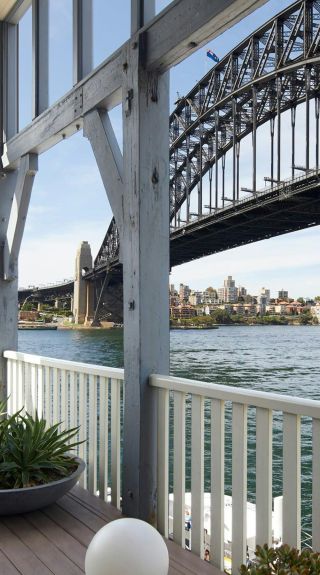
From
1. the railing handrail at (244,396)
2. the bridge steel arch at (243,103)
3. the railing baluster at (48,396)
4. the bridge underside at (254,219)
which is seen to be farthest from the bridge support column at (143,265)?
the bridge steel arch at (243,103)

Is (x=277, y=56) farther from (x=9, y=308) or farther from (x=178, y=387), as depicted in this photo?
(x=178, y=387)

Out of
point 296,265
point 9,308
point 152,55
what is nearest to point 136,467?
point 152,55

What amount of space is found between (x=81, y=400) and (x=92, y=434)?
0.18 metres

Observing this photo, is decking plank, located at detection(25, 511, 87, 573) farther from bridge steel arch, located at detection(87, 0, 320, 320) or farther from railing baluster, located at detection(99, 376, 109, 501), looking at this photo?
bridge steel arch, located at detection(87, 0, 320, 320)

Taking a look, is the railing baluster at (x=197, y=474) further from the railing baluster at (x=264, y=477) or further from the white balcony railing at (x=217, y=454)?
the railing baluster at (x=264, y=477)

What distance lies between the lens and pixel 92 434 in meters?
2.23

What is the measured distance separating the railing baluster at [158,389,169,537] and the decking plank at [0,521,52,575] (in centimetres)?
45

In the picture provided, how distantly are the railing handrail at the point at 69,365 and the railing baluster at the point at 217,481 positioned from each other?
1.77 ft

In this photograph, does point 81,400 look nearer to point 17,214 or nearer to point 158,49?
point 17,214

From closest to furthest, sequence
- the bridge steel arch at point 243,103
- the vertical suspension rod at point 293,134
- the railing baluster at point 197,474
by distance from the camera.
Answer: the railing baluster at point 197,474
the bridge steel arch at point 243,103
the vertical suspension rod at point 293,134

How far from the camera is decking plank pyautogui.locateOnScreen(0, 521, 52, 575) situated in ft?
4.91

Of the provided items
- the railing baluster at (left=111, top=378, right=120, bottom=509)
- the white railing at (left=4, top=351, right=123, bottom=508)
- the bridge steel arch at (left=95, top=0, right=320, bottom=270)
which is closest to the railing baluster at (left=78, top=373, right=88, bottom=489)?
the white railing at (left=4, top=351, right=123, bottom=508)

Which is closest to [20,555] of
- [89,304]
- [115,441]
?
[115,441]

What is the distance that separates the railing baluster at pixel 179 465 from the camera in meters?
1.76
